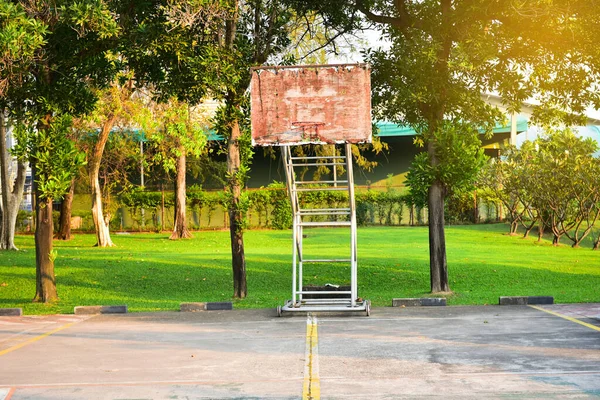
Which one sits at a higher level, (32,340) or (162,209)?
(162,209)

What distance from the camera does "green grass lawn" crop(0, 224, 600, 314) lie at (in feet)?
51.4

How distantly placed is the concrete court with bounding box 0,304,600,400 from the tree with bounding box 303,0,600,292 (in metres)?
3.78

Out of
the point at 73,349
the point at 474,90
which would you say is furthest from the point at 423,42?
the point at 73,349

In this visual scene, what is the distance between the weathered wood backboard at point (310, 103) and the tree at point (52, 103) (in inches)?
127

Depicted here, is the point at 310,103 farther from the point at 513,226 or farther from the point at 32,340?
the point at 513,226

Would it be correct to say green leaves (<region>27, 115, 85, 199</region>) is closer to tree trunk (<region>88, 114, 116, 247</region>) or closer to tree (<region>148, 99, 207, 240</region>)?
tree (<region>148, 99, 207, 240</region>)

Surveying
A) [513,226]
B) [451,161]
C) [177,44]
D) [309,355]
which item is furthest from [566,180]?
[309,355]

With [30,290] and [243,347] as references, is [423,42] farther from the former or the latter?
[30,290]

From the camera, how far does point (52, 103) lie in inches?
566

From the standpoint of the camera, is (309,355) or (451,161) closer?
(309,355)

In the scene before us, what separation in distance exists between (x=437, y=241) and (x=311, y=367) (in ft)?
25.5

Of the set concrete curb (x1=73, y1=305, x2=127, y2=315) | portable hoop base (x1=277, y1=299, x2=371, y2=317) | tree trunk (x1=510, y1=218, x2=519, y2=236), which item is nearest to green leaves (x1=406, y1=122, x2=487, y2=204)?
portable hoop base (x1=277, y1=299, x2=371, y2=317)

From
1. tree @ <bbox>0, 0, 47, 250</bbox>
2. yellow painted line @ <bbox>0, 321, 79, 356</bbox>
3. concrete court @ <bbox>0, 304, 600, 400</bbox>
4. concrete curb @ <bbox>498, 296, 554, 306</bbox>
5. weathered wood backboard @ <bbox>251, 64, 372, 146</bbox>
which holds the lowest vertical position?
yellow painted line @ <bbox>0, 321, 79, 356</bbox>

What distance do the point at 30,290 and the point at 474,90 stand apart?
Result: 972 centimetres
